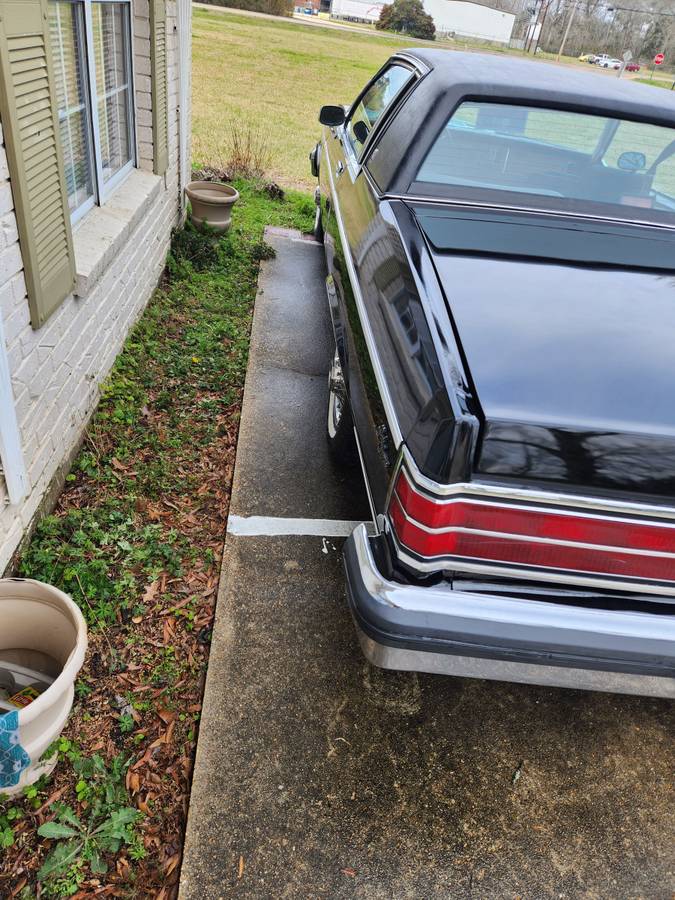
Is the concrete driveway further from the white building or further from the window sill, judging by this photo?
the white building

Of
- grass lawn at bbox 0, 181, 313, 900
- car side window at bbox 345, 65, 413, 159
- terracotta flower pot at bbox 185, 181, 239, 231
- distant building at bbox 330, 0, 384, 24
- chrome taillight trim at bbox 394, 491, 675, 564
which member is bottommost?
distant building at bbox 330, 0, 384, 24

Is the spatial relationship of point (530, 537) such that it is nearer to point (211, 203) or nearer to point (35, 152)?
point (35, 152)

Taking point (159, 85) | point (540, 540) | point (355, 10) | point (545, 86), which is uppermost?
point (545, 86)

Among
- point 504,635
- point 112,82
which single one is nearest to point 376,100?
point 112,82

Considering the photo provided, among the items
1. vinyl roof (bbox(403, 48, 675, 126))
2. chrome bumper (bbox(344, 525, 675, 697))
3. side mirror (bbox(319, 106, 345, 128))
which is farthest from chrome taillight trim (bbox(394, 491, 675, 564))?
side mirror (bbox(319, 106, 345, 128))

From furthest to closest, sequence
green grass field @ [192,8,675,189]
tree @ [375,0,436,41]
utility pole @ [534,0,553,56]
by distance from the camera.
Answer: tree @ [375,0,436,41], utility pole @ [534,0,553,56], green grass field @ [192,8,675,189]

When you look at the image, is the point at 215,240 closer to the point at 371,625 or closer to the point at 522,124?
the point at 522,124

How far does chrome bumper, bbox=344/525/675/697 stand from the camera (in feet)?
5.77

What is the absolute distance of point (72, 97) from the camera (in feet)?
10.5

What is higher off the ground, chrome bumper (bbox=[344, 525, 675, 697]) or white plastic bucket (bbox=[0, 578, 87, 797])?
chrome bumper (bbox=[344, 525, 675, 697])

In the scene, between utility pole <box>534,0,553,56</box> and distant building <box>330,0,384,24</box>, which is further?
distant building <box>330,0,384,24</box>

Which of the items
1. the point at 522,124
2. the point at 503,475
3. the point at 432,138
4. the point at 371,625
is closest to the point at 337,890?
the point at 371,625

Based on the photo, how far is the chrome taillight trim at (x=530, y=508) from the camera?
1.67m

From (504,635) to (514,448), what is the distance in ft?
1.74
